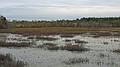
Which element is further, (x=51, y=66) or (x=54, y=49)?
(x=54, y=49)

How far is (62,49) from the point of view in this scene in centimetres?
2462

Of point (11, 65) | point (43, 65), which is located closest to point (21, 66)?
point (11, 65)

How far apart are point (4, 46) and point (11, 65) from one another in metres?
14.0

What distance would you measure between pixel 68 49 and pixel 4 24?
172 feet


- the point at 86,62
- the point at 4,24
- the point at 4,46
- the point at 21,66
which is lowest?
the point at 4,24

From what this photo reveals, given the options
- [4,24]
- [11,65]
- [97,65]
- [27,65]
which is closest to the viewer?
[11,65]

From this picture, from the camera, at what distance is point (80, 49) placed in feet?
79.1

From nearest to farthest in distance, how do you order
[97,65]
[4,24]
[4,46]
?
[97,65] < [4,46] < [4,24]

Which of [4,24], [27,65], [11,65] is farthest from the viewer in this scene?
[4,24]

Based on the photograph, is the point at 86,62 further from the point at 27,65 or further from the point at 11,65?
the point at 11,65

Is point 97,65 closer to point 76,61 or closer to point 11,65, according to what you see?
point 76,61

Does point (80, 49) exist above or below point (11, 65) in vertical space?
below

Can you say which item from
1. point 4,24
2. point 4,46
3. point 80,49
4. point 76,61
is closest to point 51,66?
point 76,61

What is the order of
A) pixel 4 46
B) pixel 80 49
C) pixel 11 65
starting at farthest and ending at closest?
pixel 4 46
pixel 80 49
pixel 11 65
